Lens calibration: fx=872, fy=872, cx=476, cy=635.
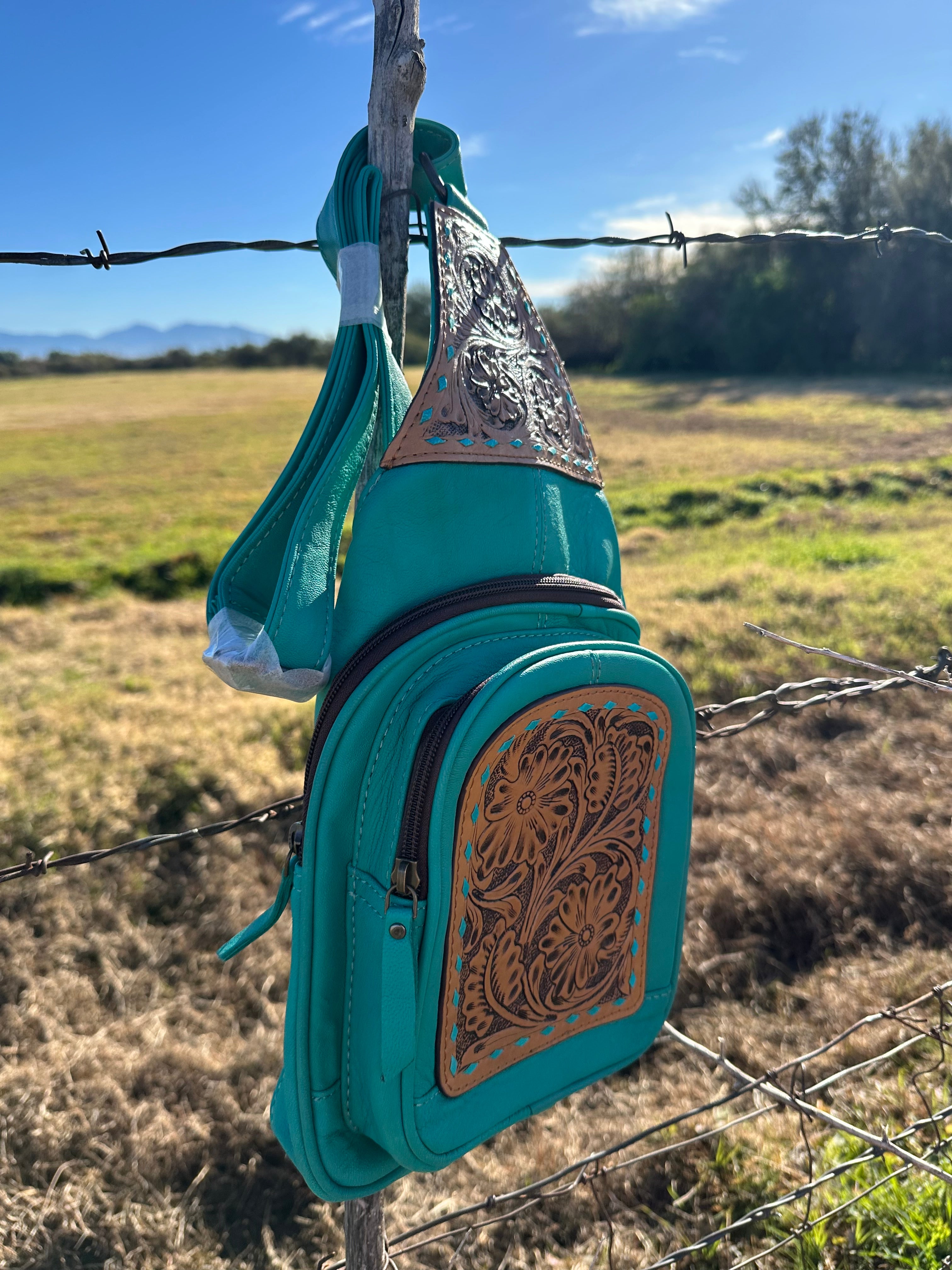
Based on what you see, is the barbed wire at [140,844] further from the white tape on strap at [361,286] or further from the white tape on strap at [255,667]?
the white tape on strap at [361,286]

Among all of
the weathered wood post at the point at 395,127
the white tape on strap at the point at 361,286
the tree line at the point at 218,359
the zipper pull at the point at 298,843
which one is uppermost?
the tree line at the point at 218,359

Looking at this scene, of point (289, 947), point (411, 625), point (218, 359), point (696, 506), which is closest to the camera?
point (411, 625)

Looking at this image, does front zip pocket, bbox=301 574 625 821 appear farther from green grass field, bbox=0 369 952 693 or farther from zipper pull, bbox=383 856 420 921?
green grass field, bbox=0 369 952 693

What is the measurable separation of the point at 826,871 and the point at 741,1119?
57.2 inches

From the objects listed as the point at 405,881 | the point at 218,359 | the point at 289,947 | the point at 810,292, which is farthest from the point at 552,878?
the point at 218,359

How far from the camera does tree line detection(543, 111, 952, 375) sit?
20047 mm

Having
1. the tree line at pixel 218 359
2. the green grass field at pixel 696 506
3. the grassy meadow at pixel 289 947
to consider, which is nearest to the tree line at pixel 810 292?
the green grass field at pixel 696 506

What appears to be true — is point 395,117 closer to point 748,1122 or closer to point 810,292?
point 748,1122

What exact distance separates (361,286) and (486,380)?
19cm

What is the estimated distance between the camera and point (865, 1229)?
1709 mm

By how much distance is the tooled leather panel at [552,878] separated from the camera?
1053 mm

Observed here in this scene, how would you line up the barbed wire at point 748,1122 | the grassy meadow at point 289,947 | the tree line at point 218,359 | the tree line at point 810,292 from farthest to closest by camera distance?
the tree line at point 218,359, the tree line at point 810,292, the grassy meadow at point 289,947, the barbed wire at point 748,1122

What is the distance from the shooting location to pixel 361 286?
3.52ft

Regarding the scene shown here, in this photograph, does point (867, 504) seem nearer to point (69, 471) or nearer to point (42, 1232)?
point (42, 1232)
